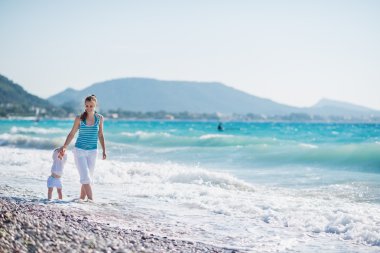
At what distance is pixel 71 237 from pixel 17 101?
186512 mm

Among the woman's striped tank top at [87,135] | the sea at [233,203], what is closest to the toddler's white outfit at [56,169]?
the sea at [233,203]

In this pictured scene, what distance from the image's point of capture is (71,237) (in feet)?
18.3

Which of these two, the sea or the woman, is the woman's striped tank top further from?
the sea

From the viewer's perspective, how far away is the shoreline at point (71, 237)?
17.2 feet

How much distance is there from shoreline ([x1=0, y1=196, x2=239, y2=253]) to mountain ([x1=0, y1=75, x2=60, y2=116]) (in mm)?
169040

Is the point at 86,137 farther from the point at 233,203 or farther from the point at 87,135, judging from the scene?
the point at 233,203

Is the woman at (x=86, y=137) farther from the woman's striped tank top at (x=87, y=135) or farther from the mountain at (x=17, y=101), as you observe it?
the mountain at (x=17, y=101)

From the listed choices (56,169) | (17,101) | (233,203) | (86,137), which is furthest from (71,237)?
(17,101)

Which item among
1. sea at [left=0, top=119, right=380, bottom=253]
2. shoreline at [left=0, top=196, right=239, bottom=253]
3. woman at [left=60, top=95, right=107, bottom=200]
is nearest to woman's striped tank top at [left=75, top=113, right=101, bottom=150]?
woman at [left=60, top=95, right=107, bottom=200]

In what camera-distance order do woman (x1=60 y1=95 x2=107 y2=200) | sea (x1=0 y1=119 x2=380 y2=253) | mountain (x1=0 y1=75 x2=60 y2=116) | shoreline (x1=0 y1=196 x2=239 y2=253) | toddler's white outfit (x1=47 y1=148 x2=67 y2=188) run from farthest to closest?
mountain (x1=0 y1=75 x2=60 y2=116) < toddler's white outfit (x1=47 y1=148 x2=67 y2=188) < woman (x1=60 y1=95 x2=107 y2=200) < sea (x1=0 y1=119 x2=380 y2=253) < shoreline (x1=0 y1=196 x2=239 y2=253)

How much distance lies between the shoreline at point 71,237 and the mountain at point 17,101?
555 ft

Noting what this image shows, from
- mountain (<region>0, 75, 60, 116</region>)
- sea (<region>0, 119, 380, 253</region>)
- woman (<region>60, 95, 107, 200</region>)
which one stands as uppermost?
mountain (<region>0, 75, 60, 116</region>)

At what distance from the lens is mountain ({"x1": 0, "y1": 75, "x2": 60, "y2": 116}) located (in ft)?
547

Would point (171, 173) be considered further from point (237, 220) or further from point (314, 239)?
point (314, 239)
